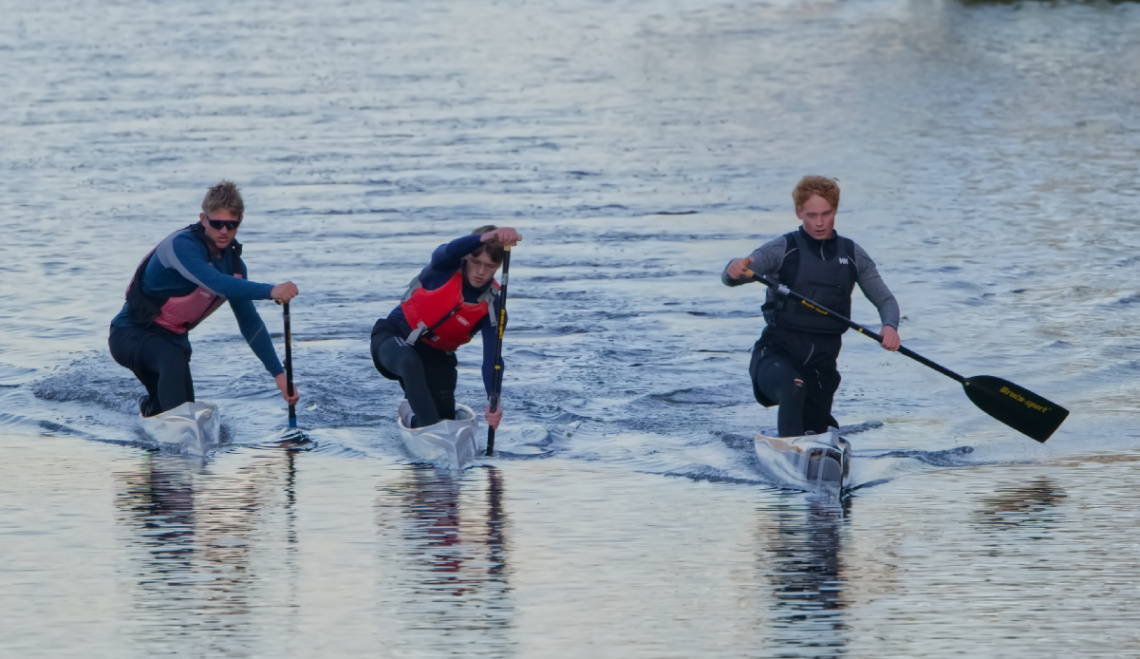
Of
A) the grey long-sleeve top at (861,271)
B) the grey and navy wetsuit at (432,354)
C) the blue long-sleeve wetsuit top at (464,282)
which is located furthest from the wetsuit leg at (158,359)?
the grey long-sleeve top at (861,271)

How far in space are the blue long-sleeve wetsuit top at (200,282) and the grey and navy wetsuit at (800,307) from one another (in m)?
2.50

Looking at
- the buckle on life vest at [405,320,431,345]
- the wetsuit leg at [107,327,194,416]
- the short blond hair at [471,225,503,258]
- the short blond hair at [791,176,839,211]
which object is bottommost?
the wetsuit leg at [107,327,194,416]

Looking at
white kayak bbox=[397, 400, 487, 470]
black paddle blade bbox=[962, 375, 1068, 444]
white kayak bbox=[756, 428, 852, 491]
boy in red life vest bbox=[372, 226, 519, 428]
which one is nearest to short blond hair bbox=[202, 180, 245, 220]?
boy in red life vest bbox=[372, 226, 519, 428]

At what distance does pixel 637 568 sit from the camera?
268 inches

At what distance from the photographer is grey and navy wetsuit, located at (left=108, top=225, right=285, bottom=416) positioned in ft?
29.3

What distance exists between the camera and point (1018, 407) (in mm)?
8977

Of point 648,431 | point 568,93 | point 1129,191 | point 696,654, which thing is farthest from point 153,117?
point 696,654

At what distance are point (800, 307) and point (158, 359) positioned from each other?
3440 mm

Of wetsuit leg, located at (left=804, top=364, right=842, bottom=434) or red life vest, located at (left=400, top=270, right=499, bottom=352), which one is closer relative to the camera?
wetsuit leg, located at (left=804, top=364, right=842, bottom=434)

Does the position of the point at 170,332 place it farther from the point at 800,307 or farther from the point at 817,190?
the point at 817,190

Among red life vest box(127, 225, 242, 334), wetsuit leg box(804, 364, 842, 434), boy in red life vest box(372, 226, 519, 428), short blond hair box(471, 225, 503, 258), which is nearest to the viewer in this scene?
short blond hair box(471, 225, 503, 258)

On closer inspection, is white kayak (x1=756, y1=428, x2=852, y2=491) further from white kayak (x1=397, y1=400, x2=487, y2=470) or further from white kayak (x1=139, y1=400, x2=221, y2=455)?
white kayak (x1=139, y1=400, x2=221, y2=455)

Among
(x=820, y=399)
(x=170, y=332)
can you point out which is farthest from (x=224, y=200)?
(x=820, y=399)

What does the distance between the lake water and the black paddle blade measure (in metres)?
0.15
